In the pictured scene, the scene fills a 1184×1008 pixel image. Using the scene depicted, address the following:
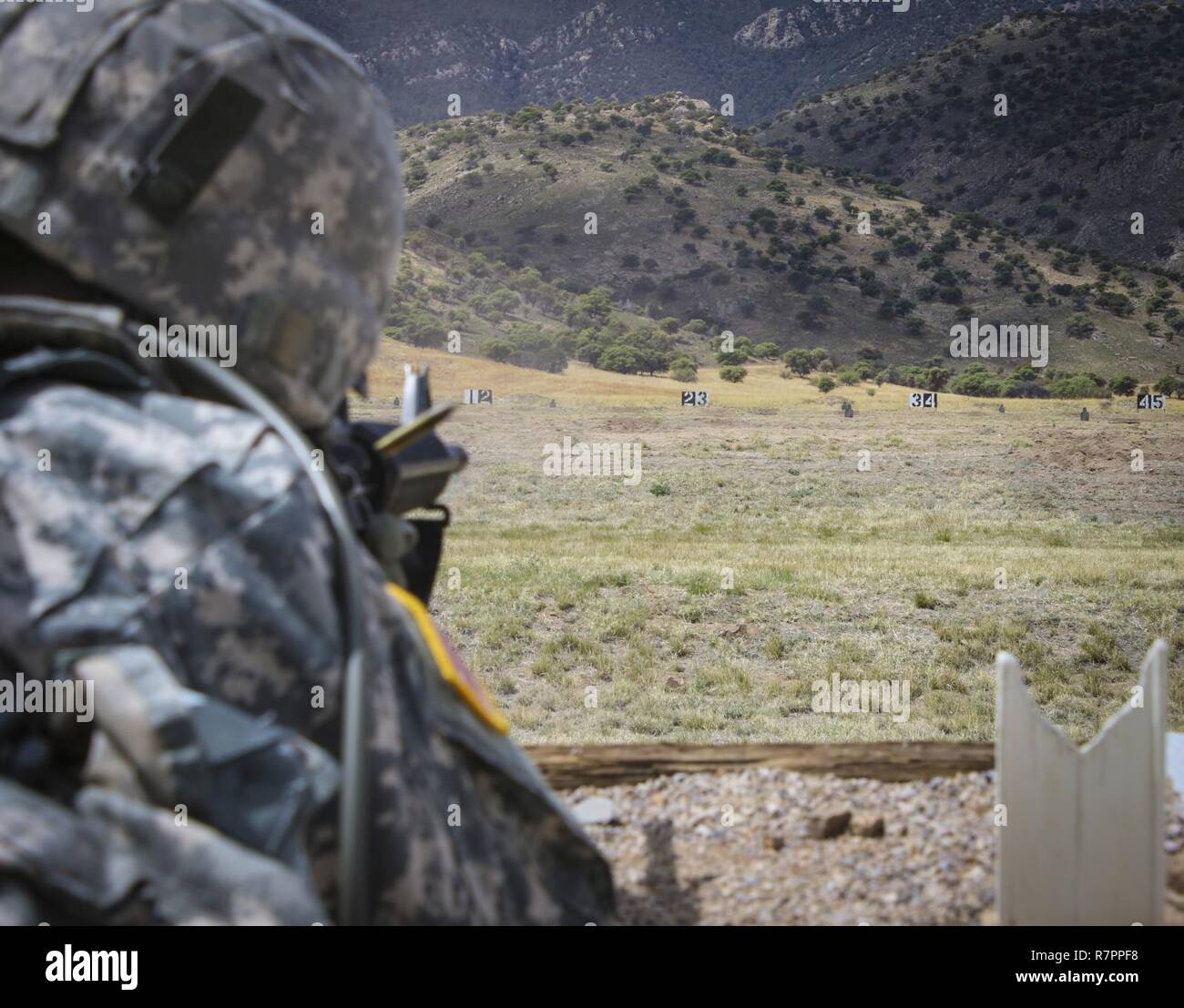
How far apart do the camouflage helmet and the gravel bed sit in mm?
1975

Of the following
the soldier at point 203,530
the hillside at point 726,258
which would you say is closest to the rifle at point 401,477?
the soldier at point 203,530

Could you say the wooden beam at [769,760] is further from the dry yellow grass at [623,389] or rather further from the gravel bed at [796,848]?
the dry yellow grass at [623,389]

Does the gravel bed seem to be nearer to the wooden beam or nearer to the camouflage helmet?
the wooden beam

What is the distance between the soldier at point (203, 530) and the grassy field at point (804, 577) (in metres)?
6.60

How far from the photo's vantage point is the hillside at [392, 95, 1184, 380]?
67550 millimetres

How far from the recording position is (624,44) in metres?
164

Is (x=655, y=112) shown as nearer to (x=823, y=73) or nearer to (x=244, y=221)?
(x=823, y=73)

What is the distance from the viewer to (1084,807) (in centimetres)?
321

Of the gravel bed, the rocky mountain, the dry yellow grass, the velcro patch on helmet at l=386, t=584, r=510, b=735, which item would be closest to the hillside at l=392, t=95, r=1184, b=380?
the dry yellow grass

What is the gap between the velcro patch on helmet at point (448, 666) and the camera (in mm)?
2330

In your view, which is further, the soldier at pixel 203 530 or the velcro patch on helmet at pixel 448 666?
the velcro patch on helmet at pixel 448 666

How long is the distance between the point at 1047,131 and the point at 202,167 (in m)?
105
